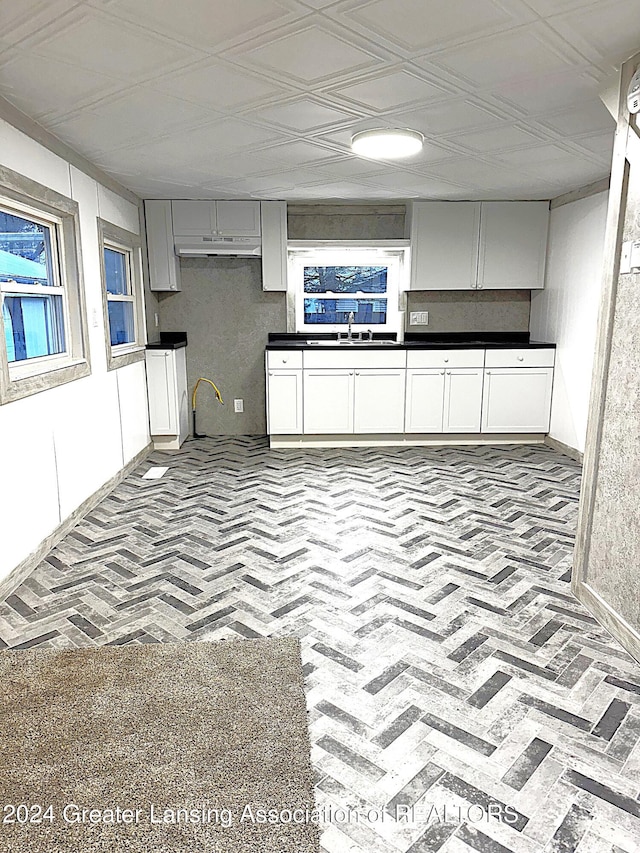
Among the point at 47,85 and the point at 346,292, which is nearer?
the point at 47,85

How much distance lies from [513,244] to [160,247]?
3.42 meters

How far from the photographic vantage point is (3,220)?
3.17 metres

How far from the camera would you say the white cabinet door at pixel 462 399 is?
5.59m

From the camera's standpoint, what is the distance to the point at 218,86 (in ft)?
8.73

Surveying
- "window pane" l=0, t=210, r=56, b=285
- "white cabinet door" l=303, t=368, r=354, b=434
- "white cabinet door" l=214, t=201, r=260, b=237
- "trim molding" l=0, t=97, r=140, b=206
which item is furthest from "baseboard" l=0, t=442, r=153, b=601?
"white cabinet door" l=214, t=201, r=260, b=237

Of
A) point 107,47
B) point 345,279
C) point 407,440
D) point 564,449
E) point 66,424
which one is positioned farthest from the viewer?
point 345,279

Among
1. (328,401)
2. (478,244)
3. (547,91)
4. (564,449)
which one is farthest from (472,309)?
(547,91)

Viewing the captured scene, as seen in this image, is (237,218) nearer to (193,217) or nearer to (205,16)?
(193,217)

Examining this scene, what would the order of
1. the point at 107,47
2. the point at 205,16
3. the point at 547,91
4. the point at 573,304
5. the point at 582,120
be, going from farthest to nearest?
1. the point at 573,304
2. the point at 582,120
3. the point at 547,91
4. the point at 107,47
5. the point at 205,16

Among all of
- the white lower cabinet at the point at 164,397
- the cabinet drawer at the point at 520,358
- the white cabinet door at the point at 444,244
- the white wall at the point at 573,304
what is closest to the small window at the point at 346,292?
the white cabinet door at the point at 444,244

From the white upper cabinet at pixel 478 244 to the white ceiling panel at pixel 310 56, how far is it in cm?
324

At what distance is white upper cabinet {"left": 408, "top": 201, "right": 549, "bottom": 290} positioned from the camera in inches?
220

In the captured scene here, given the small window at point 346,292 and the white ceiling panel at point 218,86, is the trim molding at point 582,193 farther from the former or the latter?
the white ceiling panel at point 218,86

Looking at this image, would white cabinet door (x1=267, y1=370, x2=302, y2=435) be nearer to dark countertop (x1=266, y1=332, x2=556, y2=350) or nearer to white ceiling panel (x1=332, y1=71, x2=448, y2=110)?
dark countertop (x1=266, y1=332, x2=556, y2=350)
